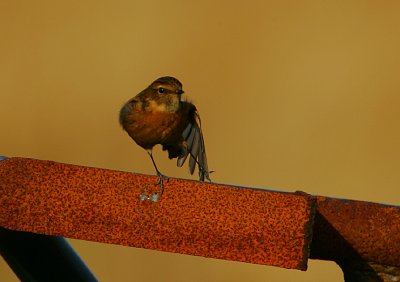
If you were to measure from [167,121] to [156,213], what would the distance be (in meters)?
3.68

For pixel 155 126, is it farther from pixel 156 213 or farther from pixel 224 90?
pixel 224 90

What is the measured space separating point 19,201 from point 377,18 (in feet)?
31.9

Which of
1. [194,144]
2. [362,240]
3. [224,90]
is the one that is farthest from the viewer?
[224,90]

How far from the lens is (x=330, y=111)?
1078 cm

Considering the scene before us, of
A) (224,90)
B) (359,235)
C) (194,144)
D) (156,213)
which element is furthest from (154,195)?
(224,90)

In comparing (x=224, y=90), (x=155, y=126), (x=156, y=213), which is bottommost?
(x=156, y=213)

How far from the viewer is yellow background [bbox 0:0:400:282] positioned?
959cm

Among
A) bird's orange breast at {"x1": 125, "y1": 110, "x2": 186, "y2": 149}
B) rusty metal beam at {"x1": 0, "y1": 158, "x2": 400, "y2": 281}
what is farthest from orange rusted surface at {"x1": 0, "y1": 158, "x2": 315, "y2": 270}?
bird's orange breast at {"x1": 125, "y1": 110, "x2": 186, "y2": 149}

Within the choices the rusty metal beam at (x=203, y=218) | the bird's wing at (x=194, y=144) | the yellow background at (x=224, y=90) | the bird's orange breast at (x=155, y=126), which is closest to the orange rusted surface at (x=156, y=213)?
the rusty metal beam at (x=203, y=218)

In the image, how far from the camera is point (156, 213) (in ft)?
8.92

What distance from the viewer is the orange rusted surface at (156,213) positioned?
263cm

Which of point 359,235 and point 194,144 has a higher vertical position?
point 194,144

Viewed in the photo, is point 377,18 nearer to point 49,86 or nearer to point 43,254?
point 49,86

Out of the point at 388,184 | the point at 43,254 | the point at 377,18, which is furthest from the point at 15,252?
the point at 377,18
